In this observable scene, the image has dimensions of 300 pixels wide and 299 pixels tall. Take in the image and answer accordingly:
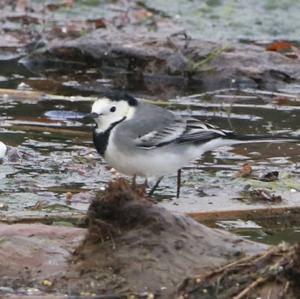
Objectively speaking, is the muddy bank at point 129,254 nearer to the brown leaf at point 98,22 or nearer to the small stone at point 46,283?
the small stone at point 46,283

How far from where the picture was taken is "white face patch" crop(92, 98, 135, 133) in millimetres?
7898

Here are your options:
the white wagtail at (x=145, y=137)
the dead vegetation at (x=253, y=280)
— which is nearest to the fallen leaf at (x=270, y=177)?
the white wagtail at (x=145, y=137)

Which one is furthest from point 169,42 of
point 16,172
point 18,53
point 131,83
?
point 16,172

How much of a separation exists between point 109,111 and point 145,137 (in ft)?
0.90

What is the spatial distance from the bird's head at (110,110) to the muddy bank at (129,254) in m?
1.55

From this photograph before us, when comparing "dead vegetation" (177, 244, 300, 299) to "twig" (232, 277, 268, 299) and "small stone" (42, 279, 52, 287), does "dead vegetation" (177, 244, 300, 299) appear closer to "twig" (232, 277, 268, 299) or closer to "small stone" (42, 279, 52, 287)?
"twig" (232, 277, 268, 299)

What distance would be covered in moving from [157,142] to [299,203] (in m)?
0.98

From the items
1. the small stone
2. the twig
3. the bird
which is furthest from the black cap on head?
the twig

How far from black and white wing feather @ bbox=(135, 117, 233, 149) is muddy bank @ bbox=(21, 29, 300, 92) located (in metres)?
3.60

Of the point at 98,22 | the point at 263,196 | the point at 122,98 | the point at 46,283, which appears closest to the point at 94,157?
the point at 122,98

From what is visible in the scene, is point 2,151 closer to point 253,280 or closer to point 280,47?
point 253,280

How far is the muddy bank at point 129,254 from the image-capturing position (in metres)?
6.25

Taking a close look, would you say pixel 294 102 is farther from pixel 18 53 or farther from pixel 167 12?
pixel 167 12

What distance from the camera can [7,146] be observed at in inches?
367
